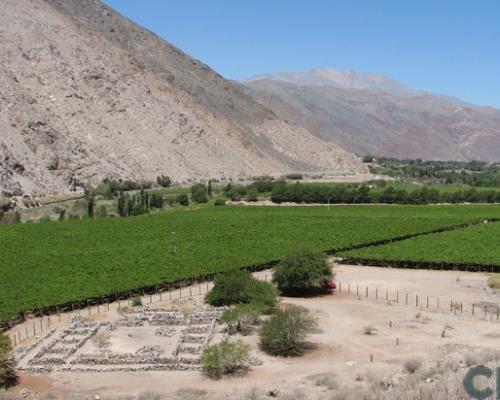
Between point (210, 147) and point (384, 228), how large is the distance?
80429mm

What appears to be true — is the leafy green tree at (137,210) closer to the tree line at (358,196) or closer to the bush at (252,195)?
the bush at (252,195)

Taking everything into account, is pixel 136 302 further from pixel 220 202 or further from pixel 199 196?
pixel 199 196

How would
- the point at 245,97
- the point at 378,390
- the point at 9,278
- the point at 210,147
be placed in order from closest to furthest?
the point at 378,390
the point at 9,278
the point at 210,147
the point at 245,97

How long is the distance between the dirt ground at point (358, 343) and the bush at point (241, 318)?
121 cm

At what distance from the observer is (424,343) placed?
33688 millimetres

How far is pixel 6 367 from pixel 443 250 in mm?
42374

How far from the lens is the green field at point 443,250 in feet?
184

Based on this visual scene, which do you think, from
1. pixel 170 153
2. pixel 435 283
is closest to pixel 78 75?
pixel 170 153

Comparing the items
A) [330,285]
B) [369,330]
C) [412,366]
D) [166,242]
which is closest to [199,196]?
[166,242]

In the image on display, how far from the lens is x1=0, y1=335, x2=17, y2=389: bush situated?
1133 inches

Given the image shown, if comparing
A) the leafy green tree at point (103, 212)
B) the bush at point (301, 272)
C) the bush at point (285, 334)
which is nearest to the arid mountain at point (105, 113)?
the leafy green tree at point (103, 212)

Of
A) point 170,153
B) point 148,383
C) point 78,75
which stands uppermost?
point 78,75

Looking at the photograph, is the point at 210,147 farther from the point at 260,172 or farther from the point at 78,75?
the point at 78,75

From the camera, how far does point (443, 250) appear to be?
198ft
